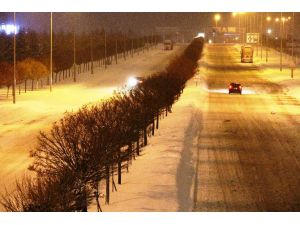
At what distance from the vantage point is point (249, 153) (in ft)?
99.8

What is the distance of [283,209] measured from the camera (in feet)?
67.3

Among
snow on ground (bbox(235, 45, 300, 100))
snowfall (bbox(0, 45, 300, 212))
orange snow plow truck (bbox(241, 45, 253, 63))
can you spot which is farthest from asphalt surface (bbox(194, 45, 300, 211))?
orange snow plow truck (bbox(241, 45, 253, 63))

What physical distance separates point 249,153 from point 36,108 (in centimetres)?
2171

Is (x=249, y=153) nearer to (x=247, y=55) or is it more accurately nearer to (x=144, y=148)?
(x=144, y=148)

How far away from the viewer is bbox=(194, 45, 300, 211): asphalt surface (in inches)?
862

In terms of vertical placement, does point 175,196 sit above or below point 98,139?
below

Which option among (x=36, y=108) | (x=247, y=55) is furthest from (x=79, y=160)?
(x=247, y=55)

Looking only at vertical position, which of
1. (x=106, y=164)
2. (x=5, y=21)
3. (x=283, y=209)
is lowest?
(x=283, y=209)

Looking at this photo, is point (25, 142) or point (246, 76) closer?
point (25, 142)

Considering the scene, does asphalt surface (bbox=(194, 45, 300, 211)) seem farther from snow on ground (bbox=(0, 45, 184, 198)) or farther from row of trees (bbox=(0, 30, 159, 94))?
row of trees (bbox=(0, 30, 159, 94))

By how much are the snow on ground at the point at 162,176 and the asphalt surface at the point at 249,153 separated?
47 centimetres

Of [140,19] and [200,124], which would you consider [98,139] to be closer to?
[200,124]

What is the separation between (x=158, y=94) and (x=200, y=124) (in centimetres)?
499

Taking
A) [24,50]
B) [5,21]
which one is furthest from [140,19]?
[24,50]
